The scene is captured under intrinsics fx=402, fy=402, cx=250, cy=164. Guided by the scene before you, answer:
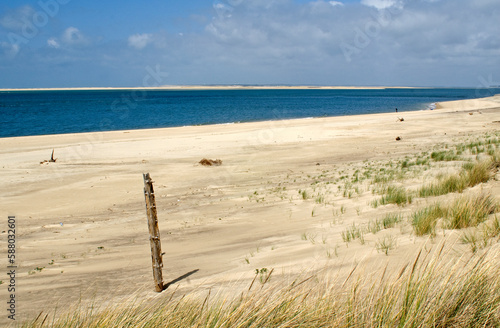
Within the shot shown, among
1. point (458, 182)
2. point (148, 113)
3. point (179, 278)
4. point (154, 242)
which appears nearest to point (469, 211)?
point (458, 182)

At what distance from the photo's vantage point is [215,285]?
5258 millimetres

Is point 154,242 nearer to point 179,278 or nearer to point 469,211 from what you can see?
point 179,278

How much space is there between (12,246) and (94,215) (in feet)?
8.92

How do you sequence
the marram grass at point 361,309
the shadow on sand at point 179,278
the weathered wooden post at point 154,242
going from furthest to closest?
the shadow on sand at point 179,278 < the weathered wooden post at point 154,242 < the marram grass at point 361,309

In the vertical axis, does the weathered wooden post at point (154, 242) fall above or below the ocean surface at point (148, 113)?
below

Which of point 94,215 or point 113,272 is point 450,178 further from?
point 94,215

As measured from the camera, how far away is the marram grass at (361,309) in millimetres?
3141

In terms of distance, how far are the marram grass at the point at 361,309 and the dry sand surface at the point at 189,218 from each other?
1.08m

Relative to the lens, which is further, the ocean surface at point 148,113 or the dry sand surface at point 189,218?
the ocean surface at point 148,113

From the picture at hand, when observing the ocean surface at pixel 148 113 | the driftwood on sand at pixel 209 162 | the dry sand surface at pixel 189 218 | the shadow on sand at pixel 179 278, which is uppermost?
the ocean surface at pixel 148 113

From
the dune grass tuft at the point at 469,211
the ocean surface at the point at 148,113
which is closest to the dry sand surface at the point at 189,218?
the dune grass tuft at the point at 469,211

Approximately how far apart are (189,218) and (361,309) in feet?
22.5

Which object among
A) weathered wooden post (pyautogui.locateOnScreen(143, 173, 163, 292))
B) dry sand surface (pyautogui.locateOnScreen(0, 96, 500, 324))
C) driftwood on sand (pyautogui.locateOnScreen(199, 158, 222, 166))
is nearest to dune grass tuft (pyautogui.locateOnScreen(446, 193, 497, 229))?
dry sand surface (pyautogui.locateOnScreen(0, 96, 500, 324))

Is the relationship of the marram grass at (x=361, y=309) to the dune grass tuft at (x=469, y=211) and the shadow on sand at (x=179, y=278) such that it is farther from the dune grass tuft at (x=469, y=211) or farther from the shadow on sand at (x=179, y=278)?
the dune grass tuft at (x=469, y=211)
